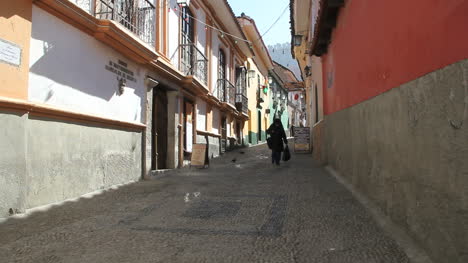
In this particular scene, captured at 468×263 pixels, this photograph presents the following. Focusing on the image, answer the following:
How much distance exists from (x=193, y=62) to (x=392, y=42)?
9.21 metres

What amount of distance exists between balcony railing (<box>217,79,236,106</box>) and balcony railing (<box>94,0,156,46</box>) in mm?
6862

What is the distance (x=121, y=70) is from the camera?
7.73 metres

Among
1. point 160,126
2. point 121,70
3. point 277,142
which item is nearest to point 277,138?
point 277,142

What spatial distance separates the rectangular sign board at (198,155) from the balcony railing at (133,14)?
11.2 ft

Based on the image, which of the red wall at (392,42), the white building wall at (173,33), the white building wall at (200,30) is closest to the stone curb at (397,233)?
the red wall at (392,42)

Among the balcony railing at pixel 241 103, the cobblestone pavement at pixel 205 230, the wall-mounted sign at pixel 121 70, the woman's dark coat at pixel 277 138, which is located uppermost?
the balcony railing at pixel 241 103

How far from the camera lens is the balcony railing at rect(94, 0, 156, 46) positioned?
7.04 m

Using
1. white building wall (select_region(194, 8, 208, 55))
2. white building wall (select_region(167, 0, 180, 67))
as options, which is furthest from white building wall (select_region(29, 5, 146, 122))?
white building wall (select_region(194, 8, 208, 55))

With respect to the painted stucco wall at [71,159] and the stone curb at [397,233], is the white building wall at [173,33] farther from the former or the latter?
the stone curb at [397,233]

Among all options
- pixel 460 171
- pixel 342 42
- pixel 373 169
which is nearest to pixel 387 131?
pixel 373 169

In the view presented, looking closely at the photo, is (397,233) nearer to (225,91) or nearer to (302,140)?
(302,140)

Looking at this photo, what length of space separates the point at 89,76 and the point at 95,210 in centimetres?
253

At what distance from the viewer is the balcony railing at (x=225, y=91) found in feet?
53.7

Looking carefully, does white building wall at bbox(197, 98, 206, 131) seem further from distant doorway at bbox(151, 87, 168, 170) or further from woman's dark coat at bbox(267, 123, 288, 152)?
woman's dark coat at bbox(267, 123, 288, 152)
